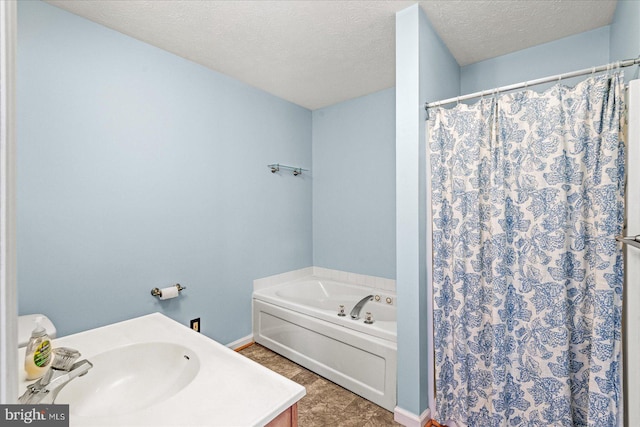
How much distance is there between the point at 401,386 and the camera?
6.18ft

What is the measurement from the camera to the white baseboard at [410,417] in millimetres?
1803

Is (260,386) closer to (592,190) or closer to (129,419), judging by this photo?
(129,419)

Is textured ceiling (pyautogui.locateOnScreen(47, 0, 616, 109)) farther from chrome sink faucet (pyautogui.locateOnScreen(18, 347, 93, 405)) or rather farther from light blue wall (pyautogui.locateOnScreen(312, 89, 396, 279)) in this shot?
chrome sink faucet (pyautogui.locateOnScreen(18, 347, 93, 405))

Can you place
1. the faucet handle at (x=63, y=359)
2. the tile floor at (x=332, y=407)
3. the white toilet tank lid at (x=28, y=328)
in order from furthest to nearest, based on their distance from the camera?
the tile floor at (x=332, y=407), the white toilet tank lid at (x=28, y=328), the faucet handle at (x=63, y=359)

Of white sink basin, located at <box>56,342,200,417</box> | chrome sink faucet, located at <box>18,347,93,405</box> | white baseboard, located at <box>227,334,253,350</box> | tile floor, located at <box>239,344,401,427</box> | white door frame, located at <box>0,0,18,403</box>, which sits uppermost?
white door frame, located at <box>0,0,18,403</box>

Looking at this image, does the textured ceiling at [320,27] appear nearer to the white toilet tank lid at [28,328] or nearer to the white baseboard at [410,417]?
the white toilet tank lid at [28,328]

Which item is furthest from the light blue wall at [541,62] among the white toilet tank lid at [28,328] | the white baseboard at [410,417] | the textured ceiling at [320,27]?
the white toilet tank lid at [28,328]

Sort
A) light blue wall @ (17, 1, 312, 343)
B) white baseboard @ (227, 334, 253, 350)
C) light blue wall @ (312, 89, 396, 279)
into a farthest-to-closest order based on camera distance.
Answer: light blue wall @ (312, 89, 396, 279), white baseboard @ (227, 334, 253, 350), light blue wall @ (17, 1, 312, 343)

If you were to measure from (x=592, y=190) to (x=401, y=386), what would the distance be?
151 cm

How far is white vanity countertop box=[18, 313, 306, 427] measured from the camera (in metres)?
0.91

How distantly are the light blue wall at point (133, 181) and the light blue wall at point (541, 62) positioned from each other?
1.92 meters

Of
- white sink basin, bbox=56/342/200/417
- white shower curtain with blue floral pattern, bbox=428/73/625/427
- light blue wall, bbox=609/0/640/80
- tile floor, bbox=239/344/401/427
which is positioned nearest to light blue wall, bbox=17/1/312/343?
white sink basin, bbox=56/342/200/417

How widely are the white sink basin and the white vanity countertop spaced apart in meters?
0.04

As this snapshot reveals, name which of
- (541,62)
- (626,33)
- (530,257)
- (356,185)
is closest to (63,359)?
(530,257)
